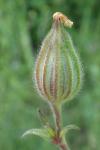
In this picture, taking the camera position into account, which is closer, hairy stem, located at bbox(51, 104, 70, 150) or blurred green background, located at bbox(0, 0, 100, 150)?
hairy stem, located at bbox(51, 104, 70, 150)

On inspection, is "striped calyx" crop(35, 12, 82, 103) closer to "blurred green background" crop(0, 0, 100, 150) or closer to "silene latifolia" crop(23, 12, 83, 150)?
"silene latifolia" crop(23, 12, 83, 150)

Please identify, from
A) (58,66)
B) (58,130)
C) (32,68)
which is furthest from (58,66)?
(32,68)

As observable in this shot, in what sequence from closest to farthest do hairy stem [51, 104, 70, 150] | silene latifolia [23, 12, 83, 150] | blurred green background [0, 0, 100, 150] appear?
silene latifolia [23, 12, 83, 150] < hairy stem [51, 104, 70, 150] < blurred green background [0, 0, 100, 150]

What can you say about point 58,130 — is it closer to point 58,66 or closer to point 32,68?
point 58,66

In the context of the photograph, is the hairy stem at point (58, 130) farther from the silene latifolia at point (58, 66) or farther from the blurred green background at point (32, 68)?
the blurred green background at point (32, 68)

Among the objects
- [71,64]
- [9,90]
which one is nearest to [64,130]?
[71,64]

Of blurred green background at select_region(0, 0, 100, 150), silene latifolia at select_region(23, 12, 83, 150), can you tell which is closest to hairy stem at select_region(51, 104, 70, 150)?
silene latifolia at select_region(23, 12, 83, 150)

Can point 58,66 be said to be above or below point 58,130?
above

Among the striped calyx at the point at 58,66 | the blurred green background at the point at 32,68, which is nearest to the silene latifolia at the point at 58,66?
the striped calyx at the point at 58,66
